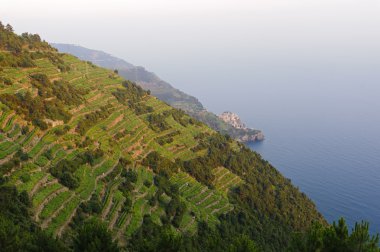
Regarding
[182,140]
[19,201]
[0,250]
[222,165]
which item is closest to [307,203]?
[222,165]

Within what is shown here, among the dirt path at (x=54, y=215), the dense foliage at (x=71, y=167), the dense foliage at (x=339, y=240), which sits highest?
the dense foliage at (x=339, y=240)

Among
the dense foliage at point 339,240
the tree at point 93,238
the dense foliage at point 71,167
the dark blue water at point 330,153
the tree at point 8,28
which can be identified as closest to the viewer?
the tree at point 93,238

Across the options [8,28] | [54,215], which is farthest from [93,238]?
[8,28]

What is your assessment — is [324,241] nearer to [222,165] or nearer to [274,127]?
[222,165]

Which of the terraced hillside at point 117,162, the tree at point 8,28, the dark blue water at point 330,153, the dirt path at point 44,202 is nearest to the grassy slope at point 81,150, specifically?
the dirt path at point 44,202

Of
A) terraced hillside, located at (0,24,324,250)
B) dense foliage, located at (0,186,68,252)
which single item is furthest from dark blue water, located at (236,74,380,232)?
dense foliage, located at (0,186,68,252)

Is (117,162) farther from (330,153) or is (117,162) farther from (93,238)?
(330,153)

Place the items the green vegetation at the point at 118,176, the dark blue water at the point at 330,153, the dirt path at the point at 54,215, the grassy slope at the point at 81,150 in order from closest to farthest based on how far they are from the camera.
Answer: the green vegetation at the point at 118,176 → the dirt path at the point at 54,215 → the grassy slope at the point at 81,150 → the dark blue water at the point at 330,153

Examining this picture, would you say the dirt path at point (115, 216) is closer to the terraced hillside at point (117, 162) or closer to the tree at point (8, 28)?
the terraced hillside at point (117, 162)
